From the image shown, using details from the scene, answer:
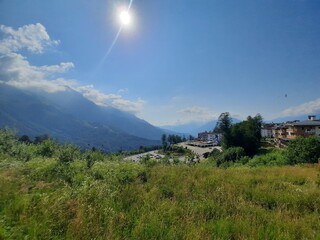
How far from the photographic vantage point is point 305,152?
36.4m

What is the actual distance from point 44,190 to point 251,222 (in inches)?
230

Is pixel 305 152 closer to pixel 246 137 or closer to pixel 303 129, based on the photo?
pixel 246 137

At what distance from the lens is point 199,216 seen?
596 cm

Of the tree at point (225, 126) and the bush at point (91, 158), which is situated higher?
the tree at point (225, 126)

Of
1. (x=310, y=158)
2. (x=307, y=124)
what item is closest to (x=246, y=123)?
(x=307, y=124)

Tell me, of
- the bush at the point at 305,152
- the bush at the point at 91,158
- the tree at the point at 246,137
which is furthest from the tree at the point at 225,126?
the bush at the point at 91,158

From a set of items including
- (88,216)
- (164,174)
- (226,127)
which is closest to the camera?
(88,216)

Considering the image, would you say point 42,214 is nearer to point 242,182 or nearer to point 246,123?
point 242,182

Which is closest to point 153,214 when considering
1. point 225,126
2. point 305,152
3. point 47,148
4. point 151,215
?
point 151,215

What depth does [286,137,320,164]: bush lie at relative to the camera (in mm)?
35884

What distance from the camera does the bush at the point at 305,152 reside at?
3588cm

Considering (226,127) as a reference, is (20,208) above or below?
below

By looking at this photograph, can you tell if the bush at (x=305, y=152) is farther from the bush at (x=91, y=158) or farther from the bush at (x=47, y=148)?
Result: the bush at (x=47, y=148)

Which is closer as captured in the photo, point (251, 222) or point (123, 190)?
point (251, 222)
